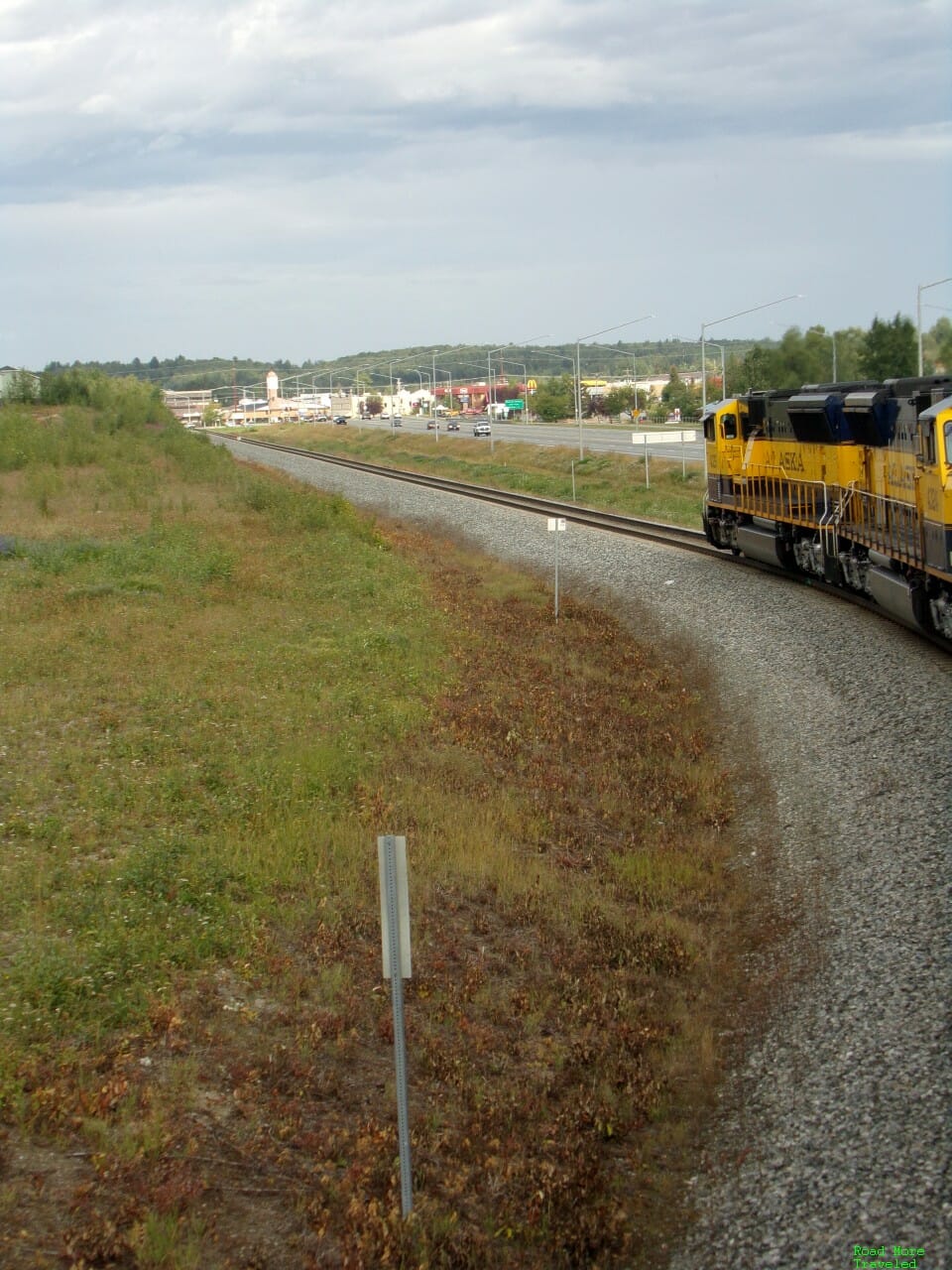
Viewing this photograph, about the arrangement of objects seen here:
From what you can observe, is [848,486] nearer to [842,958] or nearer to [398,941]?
[842,958]

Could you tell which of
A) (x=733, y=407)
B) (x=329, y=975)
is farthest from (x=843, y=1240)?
(x=733, y=407)

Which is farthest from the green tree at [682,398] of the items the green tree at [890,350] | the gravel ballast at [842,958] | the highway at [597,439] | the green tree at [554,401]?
the gravel ballast at [842,958]

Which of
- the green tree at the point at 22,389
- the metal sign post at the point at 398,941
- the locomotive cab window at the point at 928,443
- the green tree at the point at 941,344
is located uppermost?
the green tree at the point at 22,389

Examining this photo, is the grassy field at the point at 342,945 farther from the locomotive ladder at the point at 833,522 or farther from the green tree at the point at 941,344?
the green tree at the point at 941,344

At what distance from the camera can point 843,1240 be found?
6332 millimetres

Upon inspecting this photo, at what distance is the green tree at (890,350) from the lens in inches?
2140

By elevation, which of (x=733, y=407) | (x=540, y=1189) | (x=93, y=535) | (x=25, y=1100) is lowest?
(x=540, y=1189)

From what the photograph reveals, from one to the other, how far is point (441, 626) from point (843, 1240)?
1741cm

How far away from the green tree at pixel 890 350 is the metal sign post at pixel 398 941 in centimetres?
5143

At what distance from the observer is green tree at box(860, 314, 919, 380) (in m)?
54.3

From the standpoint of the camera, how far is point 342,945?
10070 millimetres

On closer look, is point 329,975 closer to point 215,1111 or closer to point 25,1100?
point 215,1111

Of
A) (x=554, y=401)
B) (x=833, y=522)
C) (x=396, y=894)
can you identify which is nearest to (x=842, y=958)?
(x=396, y=894)

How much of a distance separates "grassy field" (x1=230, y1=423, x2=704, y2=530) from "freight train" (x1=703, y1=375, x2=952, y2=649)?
1026 centimetres
